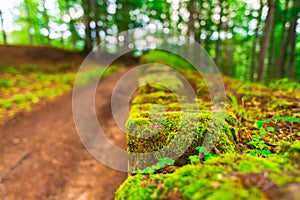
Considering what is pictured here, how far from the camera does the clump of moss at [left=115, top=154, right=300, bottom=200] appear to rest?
133 cm

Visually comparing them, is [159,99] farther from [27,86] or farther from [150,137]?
[27,86]

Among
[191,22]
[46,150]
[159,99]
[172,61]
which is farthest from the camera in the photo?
[191,22]

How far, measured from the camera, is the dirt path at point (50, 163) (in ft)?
10.7

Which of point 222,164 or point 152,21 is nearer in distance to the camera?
point 222,164

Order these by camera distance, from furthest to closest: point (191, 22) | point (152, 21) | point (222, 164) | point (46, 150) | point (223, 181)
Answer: point (152, 21), point (191, 22), point (46, 150), point (222, 164), point (223, 181)

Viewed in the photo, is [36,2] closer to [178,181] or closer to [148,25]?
[148,25]

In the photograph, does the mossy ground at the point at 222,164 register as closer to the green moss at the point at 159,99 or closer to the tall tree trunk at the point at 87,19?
the green moss at the point at 159,99

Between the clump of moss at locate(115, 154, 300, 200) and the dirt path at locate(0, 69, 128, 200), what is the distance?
1.74 metres

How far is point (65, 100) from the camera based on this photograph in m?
8.02

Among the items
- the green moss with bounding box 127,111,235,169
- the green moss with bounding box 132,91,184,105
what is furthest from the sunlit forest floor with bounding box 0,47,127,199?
the green moss with bounding box 127,111,235,169

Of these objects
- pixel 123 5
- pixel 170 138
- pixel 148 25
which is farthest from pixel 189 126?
pixel 148 25

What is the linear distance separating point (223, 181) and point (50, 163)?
3.81 m

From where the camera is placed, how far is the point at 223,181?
4.73 ft

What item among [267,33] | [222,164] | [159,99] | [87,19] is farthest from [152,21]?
[222,164]
